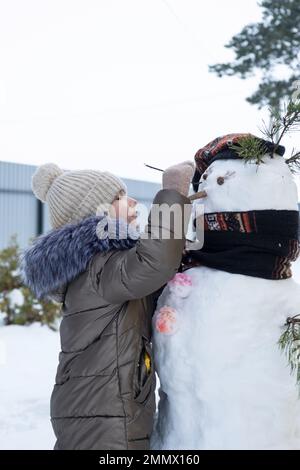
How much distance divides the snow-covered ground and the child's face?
6.18 feet

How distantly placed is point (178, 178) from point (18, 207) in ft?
29.2

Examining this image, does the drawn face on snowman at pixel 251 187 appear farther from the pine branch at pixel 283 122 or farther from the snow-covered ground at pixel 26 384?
the snow-covered ground at pixel 26 384

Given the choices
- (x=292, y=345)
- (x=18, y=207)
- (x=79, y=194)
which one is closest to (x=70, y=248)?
(x=79, y=194)

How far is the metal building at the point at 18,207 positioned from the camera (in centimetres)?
977

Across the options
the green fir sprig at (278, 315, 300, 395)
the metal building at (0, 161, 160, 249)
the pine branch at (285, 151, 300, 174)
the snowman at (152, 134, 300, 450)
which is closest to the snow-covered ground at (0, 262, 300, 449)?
the snowman at (152, 134, 300, 450)

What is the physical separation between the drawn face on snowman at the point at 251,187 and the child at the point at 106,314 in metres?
→ 0.09

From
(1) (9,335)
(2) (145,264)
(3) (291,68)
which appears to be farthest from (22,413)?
(3) (291,68)

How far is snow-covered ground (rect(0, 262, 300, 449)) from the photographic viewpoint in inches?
122

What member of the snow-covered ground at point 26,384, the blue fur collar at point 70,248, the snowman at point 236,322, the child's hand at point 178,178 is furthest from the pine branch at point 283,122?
the snow-covered ground at point 26,384

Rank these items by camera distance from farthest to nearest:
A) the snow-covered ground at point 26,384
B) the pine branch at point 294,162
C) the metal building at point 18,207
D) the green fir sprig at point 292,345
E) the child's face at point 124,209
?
1. the metal building at point 18,207
2. the snow-covered ground at point 26,384
3. the child's face at point 124,209
4. the pine branch at point 294,162
5. the green fir sprig at point 292,345

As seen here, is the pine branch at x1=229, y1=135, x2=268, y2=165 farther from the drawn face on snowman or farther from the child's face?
the child's face

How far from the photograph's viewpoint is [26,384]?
404 centimetres

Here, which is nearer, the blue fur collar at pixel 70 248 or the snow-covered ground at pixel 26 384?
the blue fur collar at pixel 70 248
